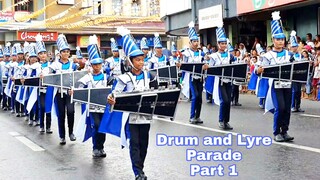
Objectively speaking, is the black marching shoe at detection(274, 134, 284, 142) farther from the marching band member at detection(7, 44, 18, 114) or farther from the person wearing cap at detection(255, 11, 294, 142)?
the marching band member at detection(7, 44, 18, 114)

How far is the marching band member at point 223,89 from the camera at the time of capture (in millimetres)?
11381

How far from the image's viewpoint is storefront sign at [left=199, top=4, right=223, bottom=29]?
24.7m

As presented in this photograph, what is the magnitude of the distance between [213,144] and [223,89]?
6.41 ft

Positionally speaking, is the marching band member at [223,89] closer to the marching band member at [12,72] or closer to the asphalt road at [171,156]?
the asphalt road at [171,156]

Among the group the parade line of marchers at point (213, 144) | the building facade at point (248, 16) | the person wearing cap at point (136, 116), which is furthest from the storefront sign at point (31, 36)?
the person wearing cap at point (136, 116)

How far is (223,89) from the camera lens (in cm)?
1141

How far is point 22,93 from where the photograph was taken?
14766mm

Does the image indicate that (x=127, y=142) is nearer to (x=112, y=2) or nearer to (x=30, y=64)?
(x=30, y=64)

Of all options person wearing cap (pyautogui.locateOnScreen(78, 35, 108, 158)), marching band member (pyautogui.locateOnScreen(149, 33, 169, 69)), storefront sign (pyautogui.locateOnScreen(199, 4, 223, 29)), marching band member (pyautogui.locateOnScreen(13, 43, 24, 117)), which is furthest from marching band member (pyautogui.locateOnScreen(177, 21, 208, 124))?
storefront sign (pyautogui.locateOnScreen(199, 4, 223, 29))

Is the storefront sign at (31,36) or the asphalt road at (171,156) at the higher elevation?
the storefront sign at (31,36)

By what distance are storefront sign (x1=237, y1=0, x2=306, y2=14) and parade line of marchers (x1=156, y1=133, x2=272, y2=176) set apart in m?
10.4

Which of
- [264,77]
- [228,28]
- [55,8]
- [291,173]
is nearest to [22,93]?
[264,77]

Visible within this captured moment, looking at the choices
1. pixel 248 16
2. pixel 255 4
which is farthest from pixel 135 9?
pixel 255 4

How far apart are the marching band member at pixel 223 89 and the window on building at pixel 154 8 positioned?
27.9m
